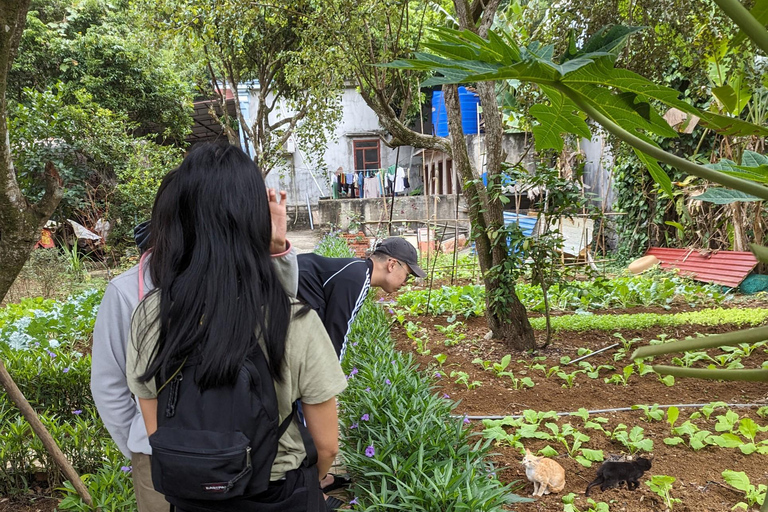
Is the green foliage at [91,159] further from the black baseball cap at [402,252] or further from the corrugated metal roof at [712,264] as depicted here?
the corrugated metal roof at [712,264]

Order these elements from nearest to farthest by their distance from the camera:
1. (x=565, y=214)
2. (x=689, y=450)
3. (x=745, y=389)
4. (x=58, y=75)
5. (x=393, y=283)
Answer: (x=689, y=450) < (x=393, y=283) < (x=745, y=389) < (x=565, y=214) < (x=58, y=75)

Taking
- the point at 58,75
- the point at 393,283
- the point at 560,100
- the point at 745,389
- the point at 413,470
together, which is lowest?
the point at 745,389

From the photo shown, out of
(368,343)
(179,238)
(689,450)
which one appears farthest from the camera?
(368,343)

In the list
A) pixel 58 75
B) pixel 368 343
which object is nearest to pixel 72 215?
pixel 58 75

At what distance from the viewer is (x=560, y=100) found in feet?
3.29

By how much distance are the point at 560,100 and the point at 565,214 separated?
376 centimetres

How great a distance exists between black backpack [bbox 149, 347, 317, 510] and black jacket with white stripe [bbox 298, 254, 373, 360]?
1.25 m

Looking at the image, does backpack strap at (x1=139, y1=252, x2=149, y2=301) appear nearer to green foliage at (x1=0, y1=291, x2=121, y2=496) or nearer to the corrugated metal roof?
green foliage at (x1=0, y1=291, x2=121, y2=496)

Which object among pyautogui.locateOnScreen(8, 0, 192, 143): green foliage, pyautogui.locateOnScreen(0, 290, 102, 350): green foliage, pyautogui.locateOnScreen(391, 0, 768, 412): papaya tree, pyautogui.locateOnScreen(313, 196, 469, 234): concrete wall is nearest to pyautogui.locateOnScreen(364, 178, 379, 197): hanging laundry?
pyautogui.locateOnScreen(313, 196, 469, 234): concrete wall

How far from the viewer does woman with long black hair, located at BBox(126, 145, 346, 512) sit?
1.20m

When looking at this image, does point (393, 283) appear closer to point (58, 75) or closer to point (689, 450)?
point (689, 450)

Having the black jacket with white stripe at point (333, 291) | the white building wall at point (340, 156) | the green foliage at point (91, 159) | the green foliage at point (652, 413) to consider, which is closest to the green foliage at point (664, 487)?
the green foliage at point (652, 413)

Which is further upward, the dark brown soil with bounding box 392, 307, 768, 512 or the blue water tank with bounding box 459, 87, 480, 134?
the blue water tank with bounding box 459, 87, 480, 134

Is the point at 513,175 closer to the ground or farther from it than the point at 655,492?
farther from it
